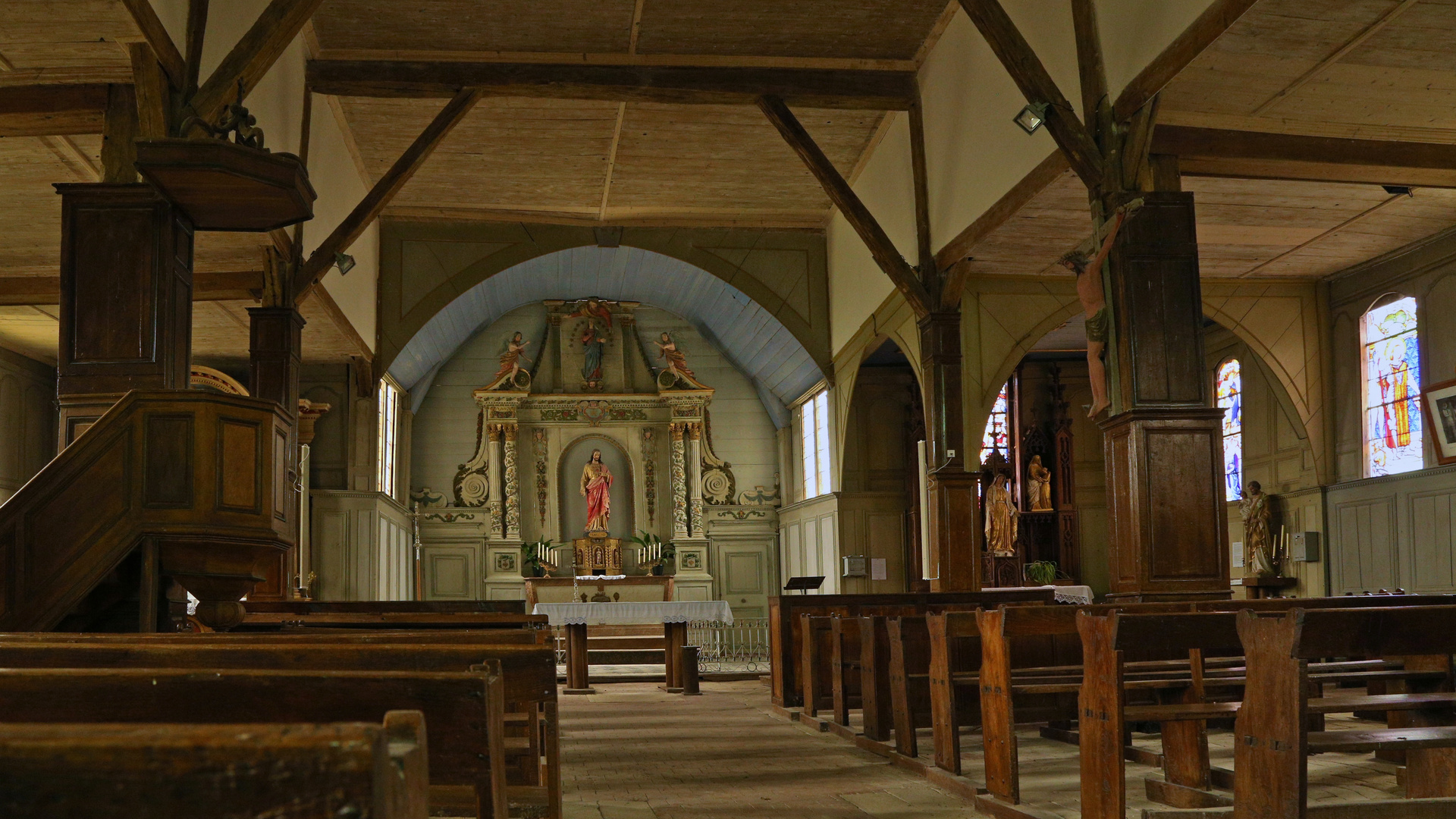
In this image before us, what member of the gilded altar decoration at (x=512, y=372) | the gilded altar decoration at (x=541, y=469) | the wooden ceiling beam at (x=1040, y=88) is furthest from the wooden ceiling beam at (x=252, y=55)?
the gilded altar decoration at (x=541, y=469)

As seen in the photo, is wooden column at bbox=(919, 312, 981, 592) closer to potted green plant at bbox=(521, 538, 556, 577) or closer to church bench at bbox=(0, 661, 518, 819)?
potted green plant at bbox=(521, 538, 556, 577)

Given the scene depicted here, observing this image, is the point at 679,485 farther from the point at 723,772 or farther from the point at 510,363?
the point at 723,772

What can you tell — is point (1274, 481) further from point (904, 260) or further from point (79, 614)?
point (79, 614)

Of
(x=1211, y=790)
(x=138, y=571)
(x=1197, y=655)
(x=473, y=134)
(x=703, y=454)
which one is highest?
(x=473, y=134)

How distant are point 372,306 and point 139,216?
7790 millimetres

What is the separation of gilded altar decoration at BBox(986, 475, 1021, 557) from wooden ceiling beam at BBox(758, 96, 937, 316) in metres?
5.98

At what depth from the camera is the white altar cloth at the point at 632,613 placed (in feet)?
41.3

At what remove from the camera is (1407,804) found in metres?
3.56

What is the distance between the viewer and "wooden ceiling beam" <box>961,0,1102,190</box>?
320 inches

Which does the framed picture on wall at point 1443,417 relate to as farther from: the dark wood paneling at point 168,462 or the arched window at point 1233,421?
the dark wood paneling at point 168,462

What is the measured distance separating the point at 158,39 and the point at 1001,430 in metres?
13.4

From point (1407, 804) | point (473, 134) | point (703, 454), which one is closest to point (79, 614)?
point (1407, 804)

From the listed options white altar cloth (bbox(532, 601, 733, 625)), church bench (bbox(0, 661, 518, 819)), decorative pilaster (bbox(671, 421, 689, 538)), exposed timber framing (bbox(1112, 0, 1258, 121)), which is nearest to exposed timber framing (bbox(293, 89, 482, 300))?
white altar cloth (bbox(532, 601, 733, 625))

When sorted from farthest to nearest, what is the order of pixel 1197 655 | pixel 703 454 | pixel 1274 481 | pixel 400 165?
pixel 703 454 < pixel 1274 481 < pixel 400 165 < pixel 1197 655
